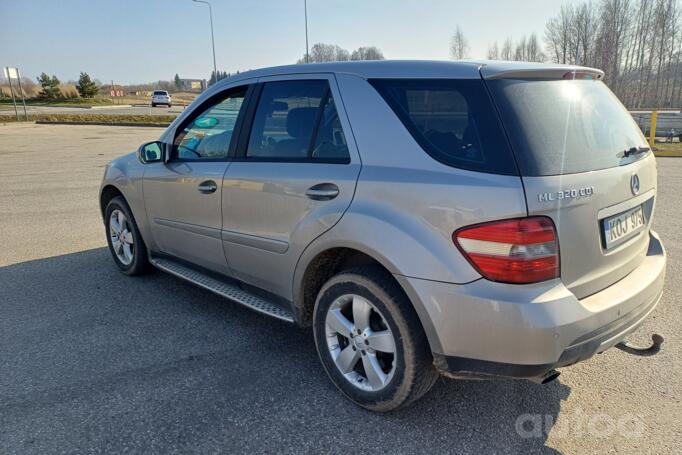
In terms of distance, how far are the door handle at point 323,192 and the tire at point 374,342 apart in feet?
1.36

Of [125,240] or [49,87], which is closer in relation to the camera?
[125,240]

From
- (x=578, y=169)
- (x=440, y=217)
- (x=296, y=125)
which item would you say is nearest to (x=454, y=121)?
(x=440, y=217)

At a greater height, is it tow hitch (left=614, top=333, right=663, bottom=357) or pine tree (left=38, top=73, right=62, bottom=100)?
pine tree (left=38, top=73, right=62, bottom=100)

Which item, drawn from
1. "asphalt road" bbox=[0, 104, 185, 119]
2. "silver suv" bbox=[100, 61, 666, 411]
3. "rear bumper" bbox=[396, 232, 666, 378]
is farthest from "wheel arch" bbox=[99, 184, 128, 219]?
"asphalt road" bbox=[0, 104, 185, 119]

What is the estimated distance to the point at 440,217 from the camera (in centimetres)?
219

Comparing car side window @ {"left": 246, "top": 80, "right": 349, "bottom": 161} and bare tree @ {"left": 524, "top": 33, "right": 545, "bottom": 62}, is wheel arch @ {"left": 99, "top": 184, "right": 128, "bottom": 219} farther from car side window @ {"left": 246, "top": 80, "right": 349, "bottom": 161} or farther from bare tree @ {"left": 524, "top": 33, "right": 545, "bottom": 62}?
bare tree @ {"left": 524, "top": 33, "right": 545, "bottom": 62}

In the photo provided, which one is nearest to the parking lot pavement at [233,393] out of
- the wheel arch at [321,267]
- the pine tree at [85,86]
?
the wheel arch at [321,267]

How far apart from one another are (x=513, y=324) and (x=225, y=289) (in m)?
2.11

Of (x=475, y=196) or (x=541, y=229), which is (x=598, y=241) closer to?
(x=541, y=229)

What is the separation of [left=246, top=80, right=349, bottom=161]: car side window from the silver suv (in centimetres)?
1

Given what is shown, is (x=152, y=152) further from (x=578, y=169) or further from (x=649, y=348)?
(x=649, y=348)

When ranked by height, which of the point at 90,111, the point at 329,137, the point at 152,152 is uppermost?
the point at 90,111

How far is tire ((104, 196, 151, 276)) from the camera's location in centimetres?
448

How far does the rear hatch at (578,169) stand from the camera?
2.11m
